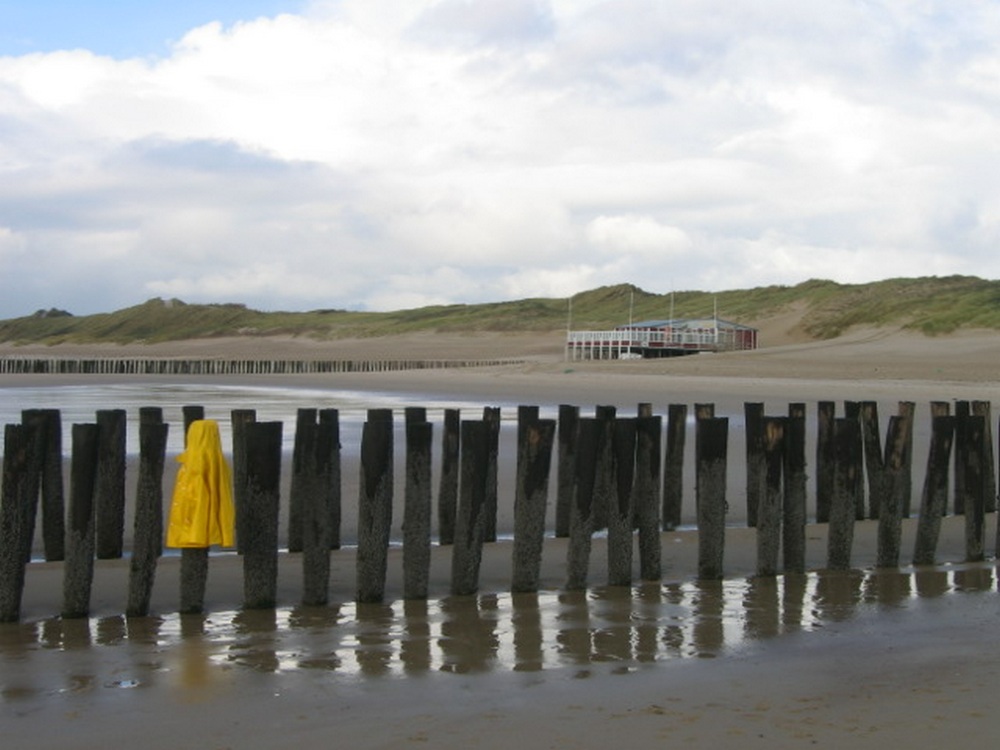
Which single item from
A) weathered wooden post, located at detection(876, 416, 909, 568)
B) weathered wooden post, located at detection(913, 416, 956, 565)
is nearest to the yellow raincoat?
weathered wooden post, located at detection(876, 416, 909, 568)

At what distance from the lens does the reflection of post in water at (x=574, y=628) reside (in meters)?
6.34

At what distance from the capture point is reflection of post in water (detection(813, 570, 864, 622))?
7.47 meters

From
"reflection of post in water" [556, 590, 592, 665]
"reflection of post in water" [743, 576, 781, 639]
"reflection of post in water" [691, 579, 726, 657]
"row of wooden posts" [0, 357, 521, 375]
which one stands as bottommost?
"reflection of post in water" [743, 576, 781, 639]

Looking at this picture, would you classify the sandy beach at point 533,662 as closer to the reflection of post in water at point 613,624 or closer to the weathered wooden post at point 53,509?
the reflection of post in water at point 613,624

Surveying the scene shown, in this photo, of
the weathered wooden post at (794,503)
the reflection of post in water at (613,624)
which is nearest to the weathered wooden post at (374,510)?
the reflection of post in water at (613,624)

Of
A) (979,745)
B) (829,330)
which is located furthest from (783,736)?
(829,330)

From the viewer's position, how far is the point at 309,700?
5.48 metres

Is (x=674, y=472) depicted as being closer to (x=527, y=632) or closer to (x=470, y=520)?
(x=470, y=520)

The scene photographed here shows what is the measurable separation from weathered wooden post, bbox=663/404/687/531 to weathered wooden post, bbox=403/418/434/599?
153 inches

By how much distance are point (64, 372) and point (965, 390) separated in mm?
46483

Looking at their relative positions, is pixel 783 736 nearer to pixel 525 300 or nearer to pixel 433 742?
pixel 433 742

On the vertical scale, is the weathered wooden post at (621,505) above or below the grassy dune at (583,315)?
below

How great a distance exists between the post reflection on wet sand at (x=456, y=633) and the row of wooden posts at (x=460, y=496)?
0.23 metres

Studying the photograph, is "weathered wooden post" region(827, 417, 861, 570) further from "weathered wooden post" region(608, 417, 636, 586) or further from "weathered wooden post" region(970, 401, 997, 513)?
"weathered wooden post" region(608, 417, 636, 586)
